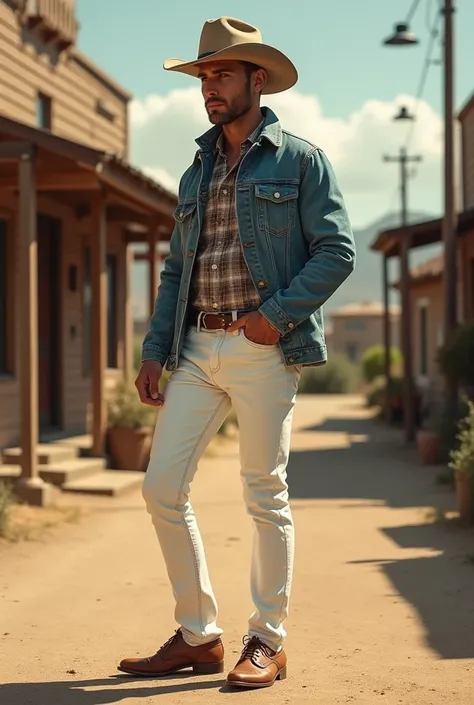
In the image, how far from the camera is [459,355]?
1309cm

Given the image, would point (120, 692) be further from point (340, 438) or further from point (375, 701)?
point (340, 438)

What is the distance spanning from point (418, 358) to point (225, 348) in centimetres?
2296

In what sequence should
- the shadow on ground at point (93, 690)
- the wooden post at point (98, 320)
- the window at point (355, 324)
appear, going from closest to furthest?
the shadow on ground at point (93, 690) → the wooden post at point (98, 320) → the window at point (355, 324)

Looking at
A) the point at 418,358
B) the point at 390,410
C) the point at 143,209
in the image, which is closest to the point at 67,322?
the point at 143,209

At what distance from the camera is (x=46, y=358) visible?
44.5 ft

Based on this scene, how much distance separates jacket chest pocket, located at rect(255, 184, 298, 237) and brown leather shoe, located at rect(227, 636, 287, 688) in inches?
57.6

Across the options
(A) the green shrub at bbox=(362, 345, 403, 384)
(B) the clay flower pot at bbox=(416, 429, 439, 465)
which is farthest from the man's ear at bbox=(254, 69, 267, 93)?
(A) the green shrub at bbox=(362, 345, 403, 384)

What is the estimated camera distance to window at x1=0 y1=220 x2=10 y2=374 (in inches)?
474

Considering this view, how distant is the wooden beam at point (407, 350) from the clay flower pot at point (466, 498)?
26.6 ft

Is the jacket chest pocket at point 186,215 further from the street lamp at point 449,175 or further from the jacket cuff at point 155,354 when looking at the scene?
the street lamp at point 449,175

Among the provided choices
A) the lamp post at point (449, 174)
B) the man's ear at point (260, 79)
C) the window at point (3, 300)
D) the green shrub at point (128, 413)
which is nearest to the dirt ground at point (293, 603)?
the green shrub at point (128, 413)

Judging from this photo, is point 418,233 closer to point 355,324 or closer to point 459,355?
point 459,355

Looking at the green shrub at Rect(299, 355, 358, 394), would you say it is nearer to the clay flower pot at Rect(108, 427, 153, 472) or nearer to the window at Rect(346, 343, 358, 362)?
the clay flower pot at Rect(108, 427, 153, 472)

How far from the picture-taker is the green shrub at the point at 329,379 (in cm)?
3725
